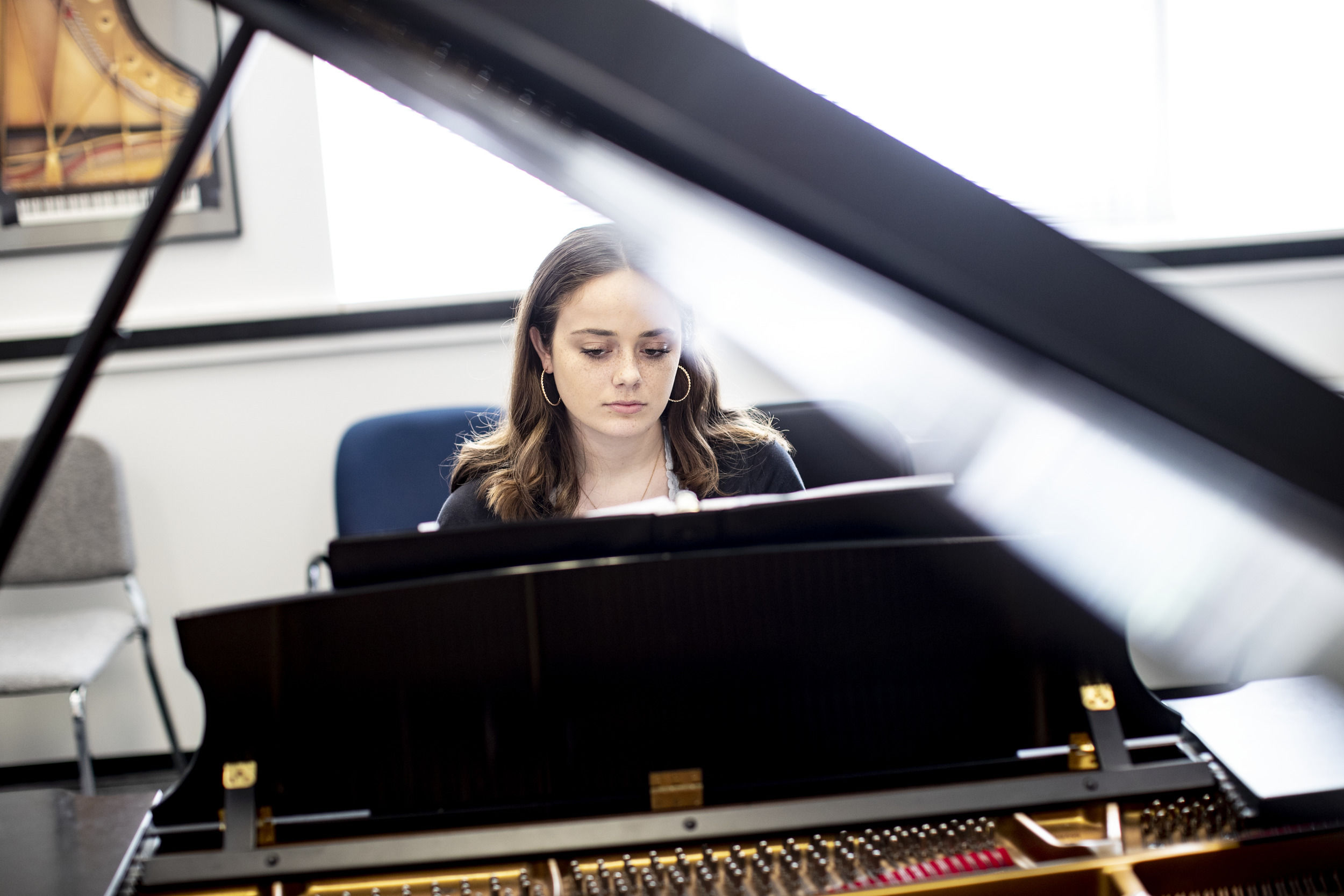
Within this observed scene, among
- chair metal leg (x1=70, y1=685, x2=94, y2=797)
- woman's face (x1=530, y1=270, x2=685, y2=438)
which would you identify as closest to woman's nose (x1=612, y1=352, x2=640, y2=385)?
woman's face (x1=530, y1=270, x2=685, y2=438)

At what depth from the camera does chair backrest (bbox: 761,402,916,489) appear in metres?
1.95

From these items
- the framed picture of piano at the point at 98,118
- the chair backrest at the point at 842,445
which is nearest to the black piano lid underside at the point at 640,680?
the chair backrest at the point at 842,445

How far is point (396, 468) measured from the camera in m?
2.12

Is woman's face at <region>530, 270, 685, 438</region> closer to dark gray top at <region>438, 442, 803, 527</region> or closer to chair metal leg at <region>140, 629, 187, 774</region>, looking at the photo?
dark gray top at <region>438, 442, 803, 527</region>

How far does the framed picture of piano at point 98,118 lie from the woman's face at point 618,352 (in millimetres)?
1327

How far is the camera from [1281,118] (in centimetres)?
275

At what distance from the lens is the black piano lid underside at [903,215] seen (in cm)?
56

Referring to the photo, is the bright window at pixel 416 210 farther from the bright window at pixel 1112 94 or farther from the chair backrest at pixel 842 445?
the chair backrest at pixel 842 445

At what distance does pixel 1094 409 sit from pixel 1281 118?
272cm

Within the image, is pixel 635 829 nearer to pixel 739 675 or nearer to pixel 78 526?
pixel 739 675

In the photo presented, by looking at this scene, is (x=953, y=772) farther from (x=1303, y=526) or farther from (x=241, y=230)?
(x=241, y=230)

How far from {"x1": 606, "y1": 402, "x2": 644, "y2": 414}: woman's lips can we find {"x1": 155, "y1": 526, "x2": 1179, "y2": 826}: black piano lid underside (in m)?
0.62

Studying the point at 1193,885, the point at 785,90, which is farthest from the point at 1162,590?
the point at 785,90

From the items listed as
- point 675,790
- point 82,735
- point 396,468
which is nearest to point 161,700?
point 82,735
